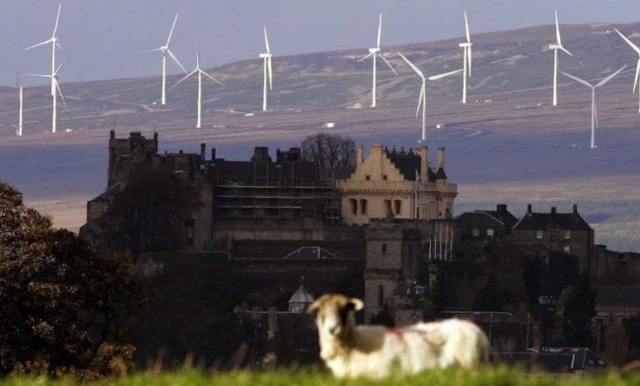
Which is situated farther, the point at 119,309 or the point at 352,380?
the point at 119,309

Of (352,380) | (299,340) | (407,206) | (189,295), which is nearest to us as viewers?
(352,380)

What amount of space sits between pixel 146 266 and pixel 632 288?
2510 cm

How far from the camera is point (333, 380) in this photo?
25.0 m

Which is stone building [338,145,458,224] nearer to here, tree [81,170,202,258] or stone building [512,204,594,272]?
stone building [512,204,594,272]

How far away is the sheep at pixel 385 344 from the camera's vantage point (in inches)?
1021

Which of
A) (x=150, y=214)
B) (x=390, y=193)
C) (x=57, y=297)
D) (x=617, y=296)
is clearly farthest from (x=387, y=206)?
(x=57, y=297)

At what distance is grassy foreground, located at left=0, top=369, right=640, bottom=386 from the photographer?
24547 millimetres

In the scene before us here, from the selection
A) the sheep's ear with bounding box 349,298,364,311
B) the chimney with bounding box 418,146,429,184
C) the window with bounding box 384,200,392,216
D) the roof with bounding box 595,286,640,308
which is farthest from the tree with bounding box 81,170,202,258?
the sheep's ear with bounding box 349,298,364,311

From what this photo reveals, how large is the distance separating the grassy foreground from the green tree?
107076 mm

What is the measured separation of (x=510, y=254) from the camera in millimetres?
152375

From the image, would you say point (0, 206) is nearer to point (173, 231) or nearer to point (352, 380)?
point (352, 380)

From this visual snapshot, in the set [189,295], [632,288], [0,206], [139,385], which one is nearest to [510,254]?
[632,288]

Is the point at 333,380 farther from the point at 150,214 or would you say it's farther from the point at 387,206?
the point at 387,206

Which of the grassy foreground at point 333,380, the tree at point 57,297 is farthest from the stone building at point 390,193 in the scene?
the grassy foreground at point 333,380
